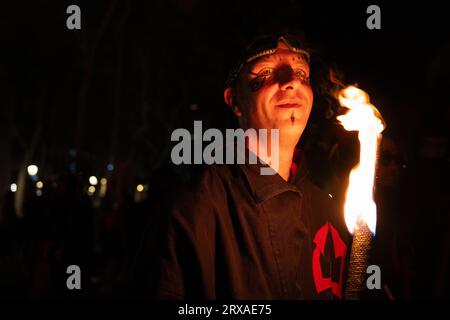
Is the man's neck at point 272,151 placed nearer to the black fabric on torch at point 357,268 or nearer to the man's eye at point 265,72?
the man's eye at point 265,72

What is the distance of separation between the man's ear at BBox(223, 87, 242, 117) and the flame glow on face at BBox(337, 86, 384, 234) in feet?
2.36

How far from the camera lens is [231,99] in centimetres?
313

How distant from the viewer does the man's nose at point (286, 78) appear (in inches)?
112

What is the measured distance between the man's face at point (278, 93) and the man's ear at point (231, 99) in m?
0.13

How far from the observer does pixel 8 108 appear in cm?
2628

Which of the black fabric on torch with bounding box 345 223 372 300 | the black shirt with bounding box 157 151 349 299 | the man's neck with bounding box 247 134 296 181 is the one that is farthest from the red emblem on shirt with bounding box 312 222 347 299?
the man's neck with bounding box 247 134 296 181

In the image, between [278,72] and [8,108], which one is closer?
[278,72]

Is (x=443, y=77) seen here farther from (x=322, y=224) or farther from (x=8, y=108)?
(x=8, y=108)

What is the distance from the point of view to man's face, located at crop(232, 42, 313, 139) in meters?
2.83

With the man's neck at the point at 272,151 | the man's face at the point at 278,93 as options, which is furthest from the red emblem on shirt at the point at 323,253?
the man's face at the point at 278,93

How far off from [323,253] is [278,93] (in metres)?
1.00
